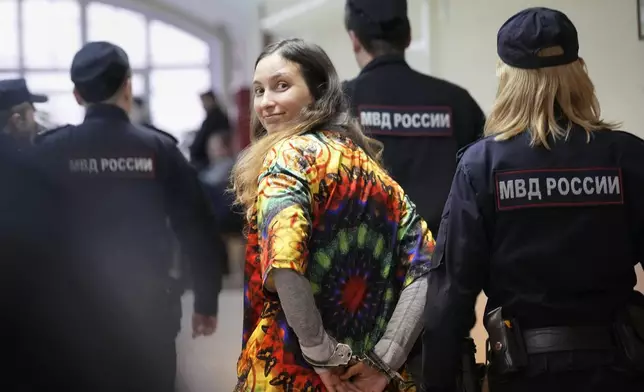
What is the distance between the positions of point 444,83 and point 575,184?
38.6 inches

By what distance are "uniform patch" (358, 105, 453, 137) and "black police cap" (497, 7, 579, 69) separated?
0.79 m

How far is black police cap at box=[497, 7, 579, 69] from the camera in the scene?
1746 millimetres

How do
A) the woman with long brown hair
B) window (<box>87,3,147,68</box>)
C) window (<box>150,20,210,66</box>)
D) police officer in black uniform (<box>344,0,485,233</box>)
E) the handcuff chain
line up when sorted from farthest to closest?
window (<box>150,20,210,66</box>) → window (<box>87,3,147,68</box>) → police officer in black uniform (<box>344,0,485,233</box>) → the handcuff chain → the woman with long brown hair

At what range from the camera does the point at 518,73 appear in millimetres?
1767

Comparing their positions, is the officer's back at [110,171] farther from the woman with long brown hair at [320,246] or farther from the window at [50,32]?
the woman with long brown hair at [320,246]

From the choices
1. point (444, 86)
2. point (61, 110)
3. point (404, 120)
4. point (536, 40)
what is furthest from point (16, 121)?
point (536, 40)

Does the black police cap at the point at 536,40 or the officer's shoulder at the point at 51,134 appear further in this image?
the officer's shoulder at the point at 51,134

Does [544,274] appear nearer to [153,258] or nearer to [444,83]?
[444,83]

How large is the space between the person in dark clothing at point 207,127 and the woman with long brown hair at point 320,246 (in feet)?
4.03

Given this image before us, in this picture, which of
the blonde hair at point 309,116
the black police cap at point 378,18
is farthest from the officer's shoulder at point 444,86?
the blonde hair at point 309,116

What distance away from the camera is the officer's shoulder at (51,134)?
8.70 ft

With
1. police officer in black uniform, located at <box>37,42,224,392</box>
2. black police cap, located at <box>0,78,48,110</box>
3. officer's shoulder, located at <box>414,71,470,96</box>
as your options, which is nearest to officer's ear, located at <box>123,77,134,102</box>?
police officer in black uniform, located at <box>37,42,224,392</box>

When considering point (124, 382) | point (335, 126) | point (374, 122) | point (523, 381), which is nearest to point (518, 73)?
point (335, 126)

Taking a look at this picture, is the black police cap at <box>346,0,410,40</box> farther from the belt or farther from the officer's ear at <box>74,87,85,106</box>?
the belt
